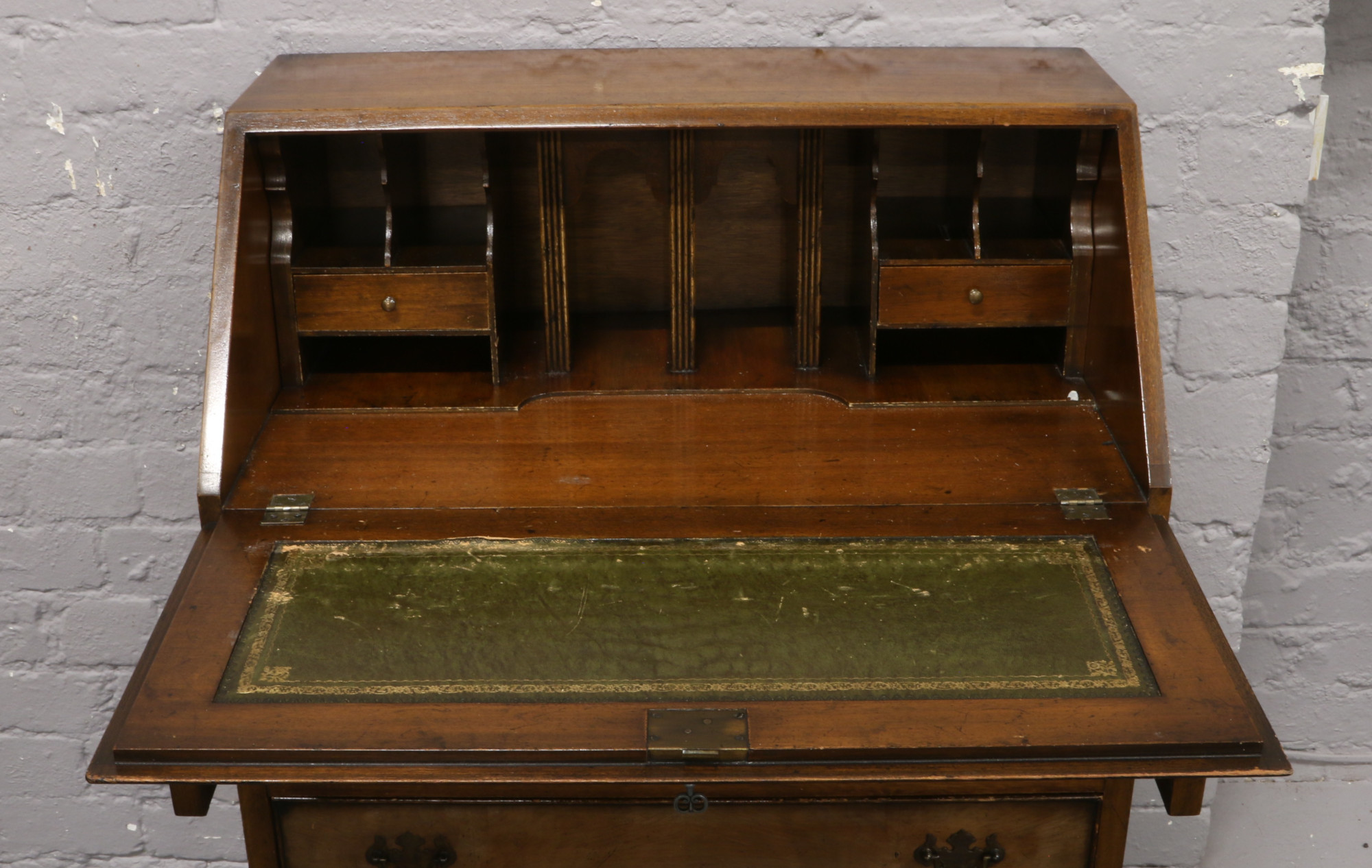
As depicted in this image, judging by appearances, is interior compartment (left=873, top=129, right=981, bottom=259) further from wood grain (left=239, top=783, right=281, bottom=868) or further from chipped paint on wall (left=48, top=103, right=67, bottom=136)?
chipped paint on wall (left=48, top=103, right=67, bottom=136)

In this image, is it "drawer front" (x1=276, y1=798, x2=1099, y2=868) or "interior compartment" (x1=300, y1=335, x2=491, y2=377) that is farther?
"interior compartment" (x1=300, y1=335, x2=491, y2=377)

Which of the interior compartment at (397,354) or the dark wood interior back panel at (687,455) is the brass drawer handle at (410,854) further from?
the interior compartment at (397,354)

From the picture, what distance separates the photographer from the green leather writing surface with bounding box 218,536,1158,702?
53.6 inches

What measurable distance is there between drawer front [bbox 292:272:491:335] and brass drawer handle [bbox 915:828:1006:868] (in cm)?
89

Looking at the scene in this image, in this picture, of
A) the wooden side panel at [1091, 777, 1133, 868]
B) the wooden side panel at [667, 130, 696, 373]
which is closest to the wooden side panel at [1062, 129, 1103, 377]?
the wooden side panel at [667, 130, 696, 373]

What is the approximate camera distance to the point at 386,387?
186 cm

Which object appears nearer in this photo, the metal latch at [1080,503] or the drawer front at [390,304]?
the metal latch at [1080,503]

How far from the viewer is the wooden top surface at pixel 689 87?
1.64 meters

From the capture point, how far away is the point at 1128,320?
1.68 metres

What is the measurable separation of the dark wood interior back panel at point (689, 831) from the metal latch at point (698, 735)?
0.19 m

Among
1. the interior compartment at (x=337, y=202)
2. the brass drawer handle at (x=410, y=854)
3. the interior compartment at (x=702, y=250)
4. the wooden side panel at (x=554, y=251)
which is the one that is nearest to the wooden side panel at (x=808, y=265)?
the interior compartment at (x=702, y=250)

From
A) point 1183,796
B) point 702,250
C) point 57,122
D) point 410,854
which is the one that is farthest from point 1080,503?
point 57,122

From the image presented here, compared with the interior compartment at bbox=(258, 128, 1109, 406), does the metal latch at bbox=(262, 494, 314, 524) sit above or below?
below

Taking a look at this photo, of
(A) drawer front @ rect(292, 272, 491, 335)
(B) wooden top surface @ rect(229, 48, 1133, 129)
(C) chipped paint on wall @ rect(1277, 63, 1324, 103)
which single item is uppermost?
(B) wooden top surface @ rect(229, 48, 1133, 129)
